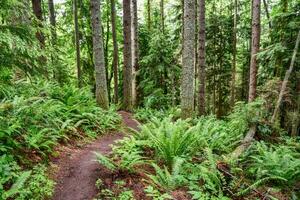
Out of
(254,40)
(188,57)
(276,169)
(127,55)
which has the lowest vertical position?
(276,169)

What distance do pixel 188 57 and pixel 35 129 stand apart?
513cm

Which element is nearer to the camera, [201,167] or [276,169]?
[201,167]

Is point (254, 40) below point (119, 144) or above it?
above

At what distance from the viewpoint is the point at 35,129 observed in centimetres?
683

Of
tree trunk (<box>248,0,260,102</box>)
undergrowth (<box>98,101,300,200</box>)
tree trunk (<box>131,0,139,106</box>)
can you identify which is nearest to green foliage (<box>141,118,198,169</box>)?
undergrowth (<box>98,101,300,200</box>)

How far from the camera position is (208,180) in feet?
18.7

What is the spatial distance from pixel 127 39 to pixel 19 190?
34.2 feet

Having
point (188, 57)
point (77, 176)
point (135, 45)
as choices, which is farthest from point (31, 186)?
point (135, 45)

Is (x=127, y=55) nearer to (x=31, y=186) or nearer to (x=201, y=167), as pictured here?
(x=201, y=167)

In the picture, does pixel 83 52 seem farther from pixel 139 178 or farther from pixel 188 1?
pixel 139 178

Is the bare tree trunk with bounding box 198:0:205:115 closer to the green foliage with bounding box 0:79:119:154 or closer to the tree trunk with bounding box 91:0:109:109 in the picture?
the green foliage with bounding box 0:79:119:154

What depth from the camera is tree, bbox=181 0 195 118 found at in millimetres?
9656

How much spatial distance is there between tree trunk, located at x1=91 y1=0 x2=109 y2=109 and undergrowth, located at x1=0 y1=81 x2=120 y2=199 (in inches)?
29.1

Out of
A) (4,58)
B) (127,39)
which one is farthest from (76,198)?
(127,39)
